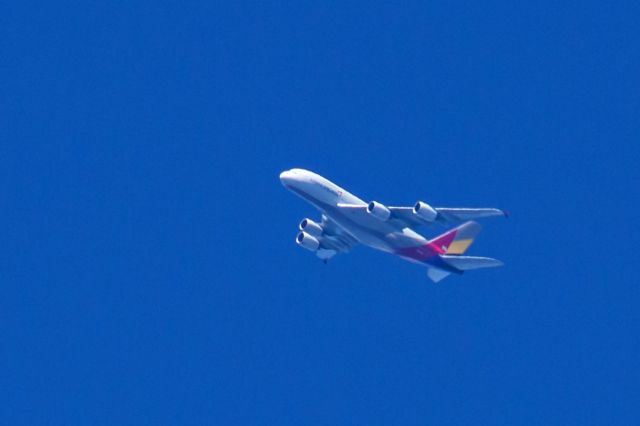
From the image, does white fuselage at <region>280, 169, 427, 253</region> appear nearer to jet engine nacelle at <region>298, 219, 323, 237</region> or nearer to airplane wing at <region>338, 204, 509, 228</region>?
airplane wing at <region>338, 204, 509, 228</region>

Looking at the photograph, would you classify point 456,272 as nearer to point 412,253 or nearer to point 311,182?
point 412,253

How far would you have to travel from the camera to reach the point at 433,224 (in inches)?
2911

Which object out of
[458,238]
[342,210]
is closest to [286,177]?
[342,210]

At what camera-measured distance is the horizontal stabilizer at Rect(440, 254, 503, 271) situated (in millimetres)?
75375

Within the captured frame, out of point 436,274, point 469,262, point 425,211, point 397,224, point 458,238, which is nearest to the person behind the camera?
point 425,211

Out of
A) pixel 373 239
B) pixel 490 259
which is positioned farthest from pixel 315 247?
pixel 490 259

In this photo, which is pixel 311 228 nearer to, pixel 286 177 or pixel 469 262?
pixel 286 177

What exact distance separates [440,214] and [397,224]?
3.32 m

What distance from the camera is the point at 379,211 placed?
73.9 meters

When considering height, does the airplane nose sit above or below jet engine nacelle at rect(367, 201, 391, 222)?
above

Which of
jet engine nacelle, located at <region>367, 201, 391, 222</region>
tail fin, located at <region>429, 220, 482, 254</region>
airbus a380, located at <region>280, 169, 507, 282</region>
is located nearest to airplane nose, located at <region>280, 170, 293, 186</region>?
airbus a380, located at <region>280, 169, 507, 282</region>

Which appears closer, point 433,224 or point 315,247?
point 433,224

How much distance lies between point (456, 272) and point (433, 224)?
4.88 metres

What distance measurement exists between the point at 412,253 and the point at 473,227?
162 inches
